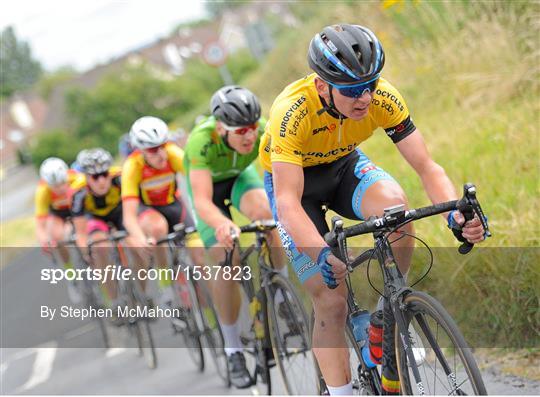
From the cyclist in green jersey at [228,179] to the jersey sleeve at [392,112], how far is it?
1533 millimetres

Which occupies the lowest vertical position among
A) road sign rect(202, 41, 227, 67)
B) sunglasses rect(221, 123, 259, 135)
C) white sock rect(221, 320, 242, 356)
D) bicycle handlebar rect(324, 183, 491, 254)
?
bicycle handlebar rect(324, 183, 491, 254)

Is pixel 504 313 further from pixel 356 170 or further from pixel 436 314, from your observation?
pixel 436 314

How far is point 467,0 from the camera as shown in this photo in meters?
9.72

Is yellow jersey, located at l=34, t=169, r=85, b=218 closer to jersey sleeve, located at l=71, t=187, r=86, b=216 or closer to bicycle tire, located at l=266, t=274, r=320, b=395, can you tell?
jersey sleeve, located at l=71, t=187, r=86, b=216

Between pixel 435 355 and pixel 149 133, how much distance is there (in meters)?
4.32

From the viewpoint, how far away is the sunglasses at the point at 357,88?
139 inches

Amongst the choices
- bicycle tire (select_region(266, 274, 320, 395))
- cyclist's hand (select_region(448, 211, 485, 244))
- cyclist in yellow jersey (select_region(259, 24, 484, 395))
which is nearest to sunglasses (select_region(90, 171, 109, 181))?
bicycle tire (select_region(266, 274, 320, 395))

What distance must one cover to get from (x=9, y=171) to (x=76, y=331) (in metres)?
85.7

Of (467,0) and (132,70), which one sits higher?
(132,70)

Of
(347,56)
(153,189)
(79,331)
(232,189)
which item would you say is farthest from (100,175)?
(347,56)

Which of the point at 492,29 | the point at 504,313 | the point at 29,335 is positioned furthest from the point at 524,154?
the point at 29,335

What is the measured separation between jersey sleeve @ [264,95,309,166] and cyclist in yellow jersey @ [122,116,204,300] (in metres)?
3.11

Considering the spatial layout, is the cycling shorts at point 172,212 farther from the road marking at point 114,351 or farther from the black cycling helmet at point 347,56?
the black cycling helmet at point 347,56

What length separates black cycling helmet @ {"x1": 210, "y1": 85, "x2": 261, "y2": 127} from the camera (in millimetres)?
5348
